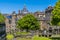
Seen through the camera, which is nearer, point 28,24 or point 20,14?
point 28,24

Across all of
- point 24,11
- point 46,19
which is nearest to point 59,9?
point 46,19

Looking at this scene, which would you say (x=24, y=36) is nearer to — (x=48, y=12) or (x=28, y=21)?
(x=28, y=21)

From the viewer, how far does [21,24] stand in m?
87.6

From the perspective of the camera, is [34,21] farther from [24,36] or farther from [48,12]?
[48,12]

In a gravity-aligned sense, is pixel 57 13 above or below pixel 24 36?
above

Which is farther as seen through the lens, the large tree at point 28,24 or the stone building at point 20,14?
the stone building at point 20,14

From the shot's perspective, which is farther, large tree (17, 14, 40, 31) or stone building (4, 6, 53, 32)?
stone building (4, 6, 53, 32)

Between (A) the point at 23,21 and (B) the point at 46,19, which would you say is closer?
(A) the point at 23,21

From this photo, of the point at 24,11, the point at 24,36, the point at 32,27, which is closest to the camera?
the point at 24,36

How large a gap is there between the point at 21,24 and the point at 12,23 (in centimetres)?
3706

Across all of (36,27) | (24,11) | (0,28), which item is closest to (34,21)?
(36,27)

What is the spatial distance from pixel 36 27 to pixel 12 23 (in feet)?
120

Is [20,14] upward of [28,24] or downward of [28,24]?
upward

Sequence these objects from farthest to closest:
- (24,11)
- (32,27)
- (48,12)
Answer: (24,11) < (48,12) < (32,27)
